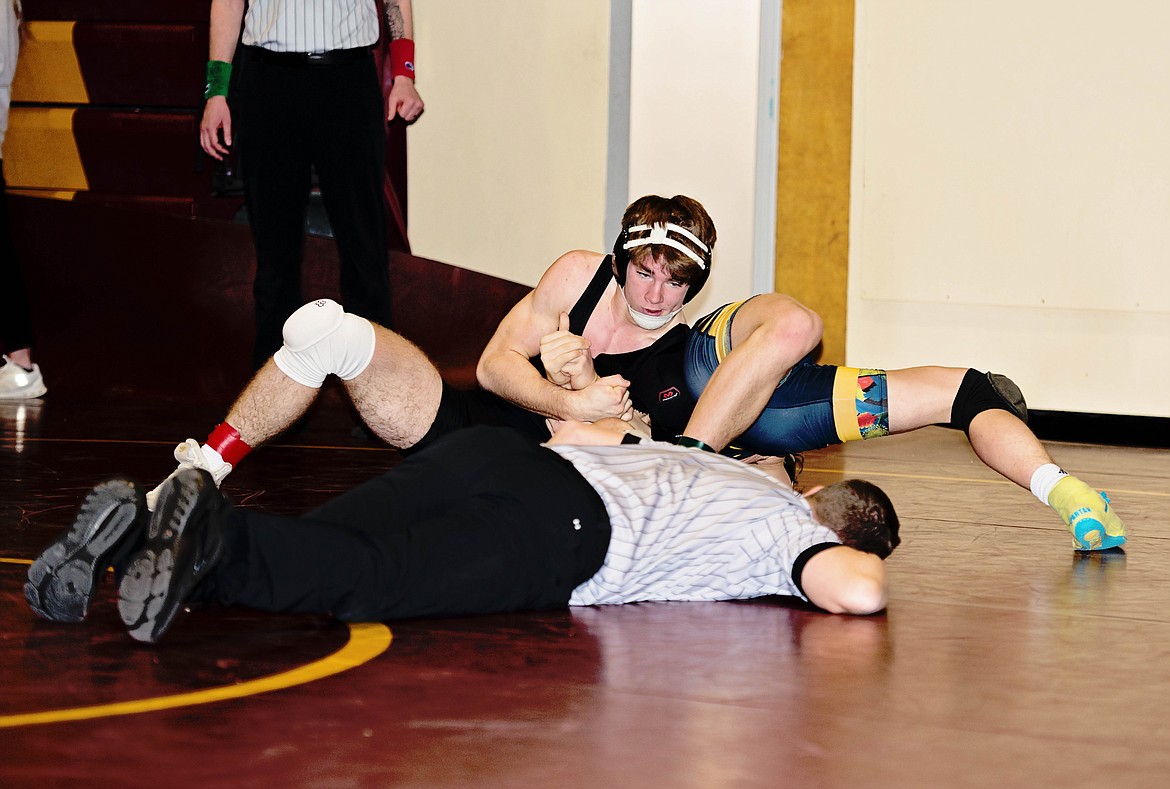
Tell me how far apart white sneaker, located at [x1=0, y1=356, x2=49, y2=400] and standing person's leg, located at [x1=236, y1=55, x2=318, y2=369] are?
1528 mm

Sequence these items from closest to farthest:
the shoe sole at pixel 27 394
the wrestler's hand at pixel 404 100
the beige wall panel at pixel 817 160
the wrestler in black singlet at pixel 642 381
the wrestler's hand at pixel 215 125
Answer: the wrestler in black singlet at pixel 642 381, the wrestler's hand at pixel 215 125, the wrestler's hand at pixel 404 100, the shoe sole at pixel 27 394, the beige wall panel at pixel 817 160

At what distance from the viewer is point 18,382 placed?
213 inches

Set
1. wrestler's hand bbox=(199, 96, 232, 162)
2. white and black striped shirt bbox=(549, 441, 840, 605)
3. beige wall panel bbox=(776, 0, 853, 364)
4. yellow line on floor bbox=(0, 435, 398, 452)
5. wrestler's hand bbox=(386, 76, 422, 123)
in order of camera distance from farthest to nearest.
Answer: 1. beige wall panel bbox=(776, 0, 853, 364)
2. wrestler's hand bbox=(386, 76, 422, 123)
3. wrestler's hand bbox=(199, 96, 232, 162)
4. yellow line on floor bbox=(0, 435, 398, 452)
5. white and black striped shirt bbox=(549, 441, 840, 605)

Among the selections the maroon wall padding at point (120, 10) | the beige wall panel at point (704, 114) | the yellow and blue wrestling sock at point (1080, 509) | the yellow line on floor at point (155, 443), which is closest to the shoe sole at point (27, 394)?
the yellow line on floor at point (155, 443)

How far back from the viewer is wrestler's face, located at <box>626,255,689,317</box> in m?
2.98

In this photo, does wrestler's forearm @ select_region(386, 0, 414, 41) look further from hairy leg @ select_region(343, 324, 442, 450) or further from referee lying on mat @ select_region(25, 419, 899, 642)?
referee lying on mat @ select_region(25, 419, 899, 642)

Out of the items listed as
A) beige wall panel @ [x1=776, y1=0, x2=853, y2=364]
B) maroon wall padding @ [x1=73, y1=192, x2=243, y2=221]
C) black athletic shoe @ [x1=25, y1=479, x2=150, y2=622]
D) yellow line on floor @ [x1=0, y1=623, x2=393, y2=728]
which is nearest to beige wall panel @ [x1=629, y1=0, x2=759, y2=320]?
beige wall panel @ [x1=776, y1=0, x2=853, y2=364]

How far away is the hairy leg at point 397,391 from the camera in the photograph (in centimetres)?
270

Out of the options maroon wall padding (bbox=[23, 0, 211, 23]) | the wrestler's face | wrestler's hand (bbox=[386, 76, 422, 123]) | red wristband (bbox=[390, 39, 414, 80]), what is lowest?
the wrestler's face

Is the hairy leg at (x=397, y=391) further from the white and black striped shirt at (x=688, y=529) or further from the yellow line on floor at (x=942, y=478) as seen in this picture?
the yellow line on floor at (x=942, y=478)

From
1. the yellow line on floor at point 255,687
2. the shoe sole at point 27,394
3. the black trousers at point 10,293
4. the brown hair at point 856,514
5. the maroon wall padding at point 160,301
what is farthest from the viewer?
the maroon wall padding at point 160,301

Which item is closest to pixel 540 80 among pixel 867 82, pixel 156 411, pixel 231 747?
pixel 867 82

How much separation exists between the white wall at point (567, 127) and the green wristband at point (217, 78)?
1.98 m

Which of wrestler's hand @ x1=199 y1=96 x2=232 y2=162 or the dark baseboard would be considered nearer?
wrestler's hand @ x1=199 y1=96 x2=232 y2=162
